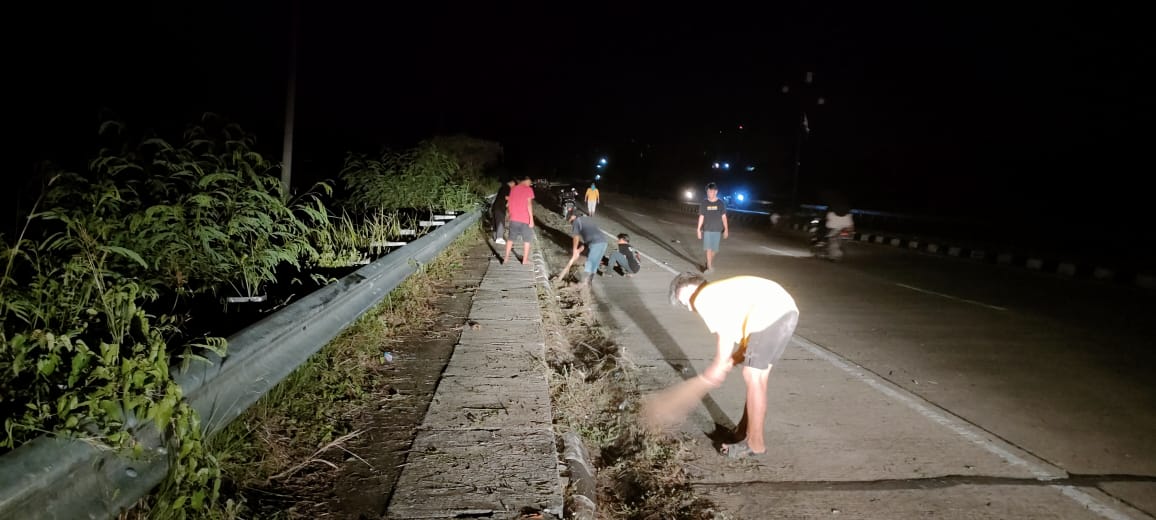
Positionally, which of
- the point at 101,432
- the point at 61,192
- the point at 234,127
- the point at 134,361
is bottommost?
the point at 101,432

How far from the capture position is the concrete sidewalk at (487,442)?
2.85 m

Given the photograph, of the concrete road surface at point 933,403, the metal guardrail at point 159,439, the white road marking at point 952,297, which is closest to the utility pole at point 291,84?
the concrete road surface at point 933,403

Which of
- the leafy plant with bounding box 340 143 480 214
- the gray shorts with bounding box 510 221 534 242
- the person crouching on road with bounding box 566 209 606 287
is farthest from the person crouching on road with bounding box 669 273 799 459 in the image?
the leafy plant with bounding box 340 143 480 214

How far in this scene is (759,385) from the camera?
4168 mm

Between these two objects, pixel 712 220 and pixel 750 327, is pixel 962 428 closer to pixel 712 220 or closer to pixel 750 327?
pixel 750 327

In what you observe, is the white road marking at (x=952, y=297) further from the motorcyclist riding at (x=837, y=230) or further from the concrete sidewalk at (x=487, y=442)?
the concrete sidewalk at (x=487, y=442)

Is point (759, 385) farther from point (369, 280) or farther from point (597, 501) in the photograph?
point (369, 280)

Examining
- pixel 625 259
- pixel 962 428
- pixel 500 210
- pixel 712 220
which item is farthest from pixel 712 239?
pixel 962 428

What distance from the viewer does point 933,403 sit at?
5352mm

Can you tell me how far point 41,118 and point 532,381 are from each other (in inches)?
315

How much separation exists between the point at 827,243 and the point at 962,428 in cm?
1026

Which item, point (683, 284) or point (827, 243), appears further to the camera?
point (827, 243)

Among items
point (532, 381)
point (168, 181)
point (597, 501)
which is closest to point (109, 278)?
point (168, 181)

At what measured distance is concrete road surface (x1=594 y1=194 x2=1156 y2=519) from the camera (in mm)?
3797
